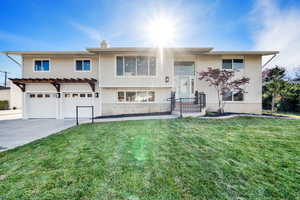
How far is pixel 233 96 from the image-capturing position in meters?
10.0

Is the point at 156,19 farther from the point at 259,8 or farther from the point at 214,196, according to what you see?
the point at 214,196

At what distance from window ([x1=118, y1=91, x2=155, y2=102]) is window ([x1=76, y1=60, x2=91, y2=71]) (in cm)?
342

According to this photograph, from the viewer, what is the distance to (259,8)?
372 inches

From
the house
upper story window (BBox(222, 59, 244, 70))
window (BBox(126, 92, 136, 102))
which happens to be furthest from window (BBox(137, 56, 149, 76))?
upper story window (BBox(222, 59, 244, 70))

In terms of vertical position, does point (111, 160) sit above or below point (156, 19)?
below

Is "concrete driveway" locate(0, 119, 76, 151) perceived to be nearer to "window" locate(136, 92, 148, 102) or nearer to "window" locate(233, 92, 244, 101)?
"window" locate(136, 92, 148, 102)

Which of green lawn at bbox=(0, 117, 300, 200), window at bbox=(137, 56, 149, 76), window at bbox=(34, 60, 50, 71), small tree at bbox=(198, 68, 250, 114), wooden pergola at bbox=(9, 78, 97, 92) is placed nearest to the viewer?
green lawn at bbox=(0, 117, 300, 200)

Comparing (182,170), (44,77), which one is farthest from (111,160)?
(44,77)

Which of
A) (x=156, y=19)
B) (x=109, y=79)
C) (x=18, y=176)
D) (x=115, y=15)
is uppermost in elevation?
(x=115, y=15)

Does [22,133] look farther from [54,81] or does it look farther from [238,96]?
[238,96]

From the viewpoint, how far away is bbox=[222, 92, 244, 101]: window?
32.7 feet

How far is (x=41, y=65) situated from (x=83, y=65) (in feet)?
11.1

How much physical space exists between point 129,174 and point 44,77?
11.7m

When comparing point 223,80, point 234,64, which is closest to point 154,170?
point 223,80
